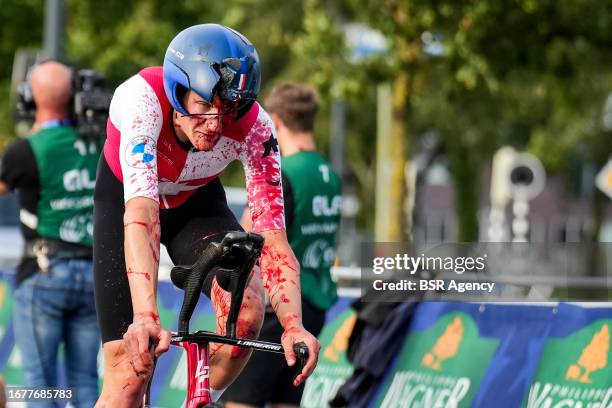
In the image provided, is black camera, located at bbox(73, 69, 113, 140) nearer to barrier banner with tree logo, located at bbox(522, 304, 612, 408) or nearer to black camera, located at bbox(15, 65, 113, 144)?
black camera, located at bbox(15, 65, 113, 144)

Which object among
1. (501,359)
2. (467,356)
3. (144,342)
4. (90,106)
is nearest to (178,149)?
(144,342)

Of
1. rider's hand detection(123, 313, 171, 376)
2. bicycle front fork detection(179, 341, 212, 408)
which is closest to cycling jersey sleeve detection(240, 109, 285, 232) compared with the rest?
bicycle front fork detection(179, 341, 212, 408)

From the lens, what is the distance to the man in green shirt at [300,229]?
321 inches

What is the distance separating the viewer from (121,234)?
5668 mm

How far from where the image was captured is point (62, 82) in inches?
341

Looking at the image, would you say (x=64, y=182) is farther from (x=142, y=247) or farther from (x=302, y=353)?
(x=302, y=353)

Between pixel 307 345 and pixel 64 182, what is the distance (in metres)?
3.64

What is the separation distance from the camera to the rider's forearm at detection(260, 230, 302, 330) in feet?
18.1

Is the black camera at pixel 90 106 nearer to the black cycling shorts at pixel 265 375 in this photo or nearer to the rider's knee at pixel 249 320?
the black cycling shorts at pixel 265 375

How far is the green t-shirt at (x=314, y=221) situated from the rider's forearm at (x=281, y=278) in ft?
7.95

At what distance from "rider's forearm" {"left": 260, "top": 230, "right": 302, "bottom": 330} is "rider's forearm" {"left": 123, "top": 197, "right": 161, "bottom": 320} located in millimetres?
584

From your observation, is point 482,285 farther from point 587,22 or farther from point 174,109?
point 587,22

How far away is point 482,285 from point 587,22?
43.8ft

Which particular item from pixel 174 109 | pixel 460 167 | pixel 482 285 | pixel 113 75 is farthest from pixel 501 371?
pixel 460 167
